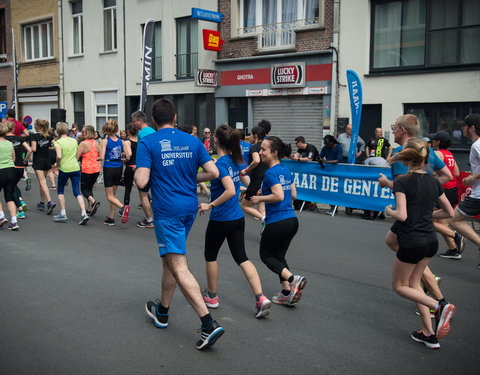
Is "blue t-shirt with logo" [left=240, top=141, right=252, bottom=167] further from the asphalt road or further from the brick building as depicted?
the brick building

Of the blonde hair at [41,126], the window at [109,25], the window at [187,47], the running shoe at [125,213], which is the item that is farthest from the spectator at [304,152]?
the window at [109,25]

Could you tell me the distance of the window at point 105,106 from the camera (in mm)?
26094

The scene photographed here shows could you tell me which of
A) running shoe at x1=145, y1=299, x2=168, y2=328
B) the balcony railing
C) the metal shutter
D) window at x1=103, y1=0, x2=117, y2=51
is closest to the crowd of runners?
running shoe at x1=145, y1=299, x2=168, y2=328

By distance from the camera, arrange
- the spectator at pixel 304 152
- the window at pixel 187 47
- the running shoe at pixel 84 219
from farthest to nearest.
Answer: the window at pixel 187 47 < the spectator at pixel 304 152 < the running shoe at pixel 84 219

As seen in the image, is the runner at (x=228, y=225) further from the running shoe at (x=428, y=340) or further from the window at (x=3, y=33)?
the window at (x=3, y=33)

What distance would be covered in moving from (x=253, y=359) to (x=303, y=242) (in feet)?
15.4

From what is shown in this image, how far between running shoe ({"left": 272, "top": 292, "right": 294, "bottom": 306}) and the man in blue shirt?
1.33 metres

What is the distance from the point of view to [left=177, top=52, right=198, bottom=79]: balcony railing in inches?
881

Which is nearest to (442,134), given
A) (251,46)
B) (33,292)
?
(33,292)

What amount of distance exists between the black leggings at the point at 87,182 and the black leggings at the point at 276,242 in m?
5.64

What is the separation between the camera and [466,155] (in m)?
15.3

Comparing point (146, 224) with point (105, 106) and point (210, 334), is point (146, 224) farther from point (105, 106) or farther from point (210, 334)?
point (105, 106)

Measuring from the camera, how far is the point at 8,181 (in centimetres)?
929

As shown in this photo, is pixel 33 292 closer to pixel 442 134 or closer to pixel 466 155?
pixel 442 134
